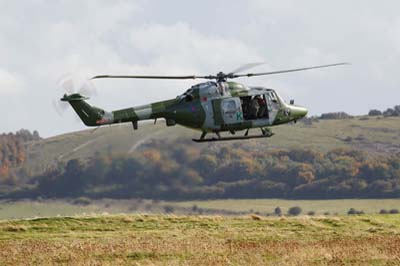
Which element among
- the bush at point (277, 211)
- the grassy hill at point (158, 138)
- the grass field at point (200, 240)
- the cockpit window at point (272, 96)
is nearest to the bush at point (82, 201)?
the grassy hill at point (158, 138)

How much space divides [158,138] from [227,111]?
1809 cm

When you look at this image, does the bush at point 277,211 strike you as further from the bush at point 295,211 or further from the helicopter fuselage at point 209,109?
the helicopter fuselage at point 209,109

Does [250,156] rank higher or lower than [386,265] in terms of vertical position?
higher

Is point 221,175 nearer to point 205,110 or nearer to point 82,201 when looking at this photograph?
point 82,201

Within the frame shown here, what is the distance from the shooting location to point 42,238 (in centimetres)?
3891

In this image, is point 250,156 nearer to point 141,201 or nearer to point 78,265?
point 141,201

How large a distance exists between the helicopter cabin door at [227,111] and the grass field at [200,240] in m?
5.12

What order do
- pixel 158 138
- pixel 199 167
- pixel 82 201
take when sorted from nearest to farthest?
pixel 158 138, pixel 199 167, pixel 82 201

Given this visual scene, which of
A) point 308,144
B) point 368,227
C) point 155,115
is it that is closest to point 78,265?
point 155,115

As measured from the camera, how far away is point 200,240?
1433 inches

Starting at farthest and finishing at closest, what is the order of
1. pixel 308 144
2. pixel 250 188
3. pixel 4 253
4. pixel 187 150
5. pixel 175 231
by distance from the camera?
pixel 308 144
pixel 250 188
pixel 187 150
pixel 175 231
pixel 4 253

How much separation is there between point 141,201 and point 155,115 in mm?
28536

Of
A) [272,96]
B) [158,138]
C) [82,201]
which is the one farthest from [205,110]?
[82,201]

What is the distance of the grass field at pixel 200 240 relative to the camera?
31.1 m
